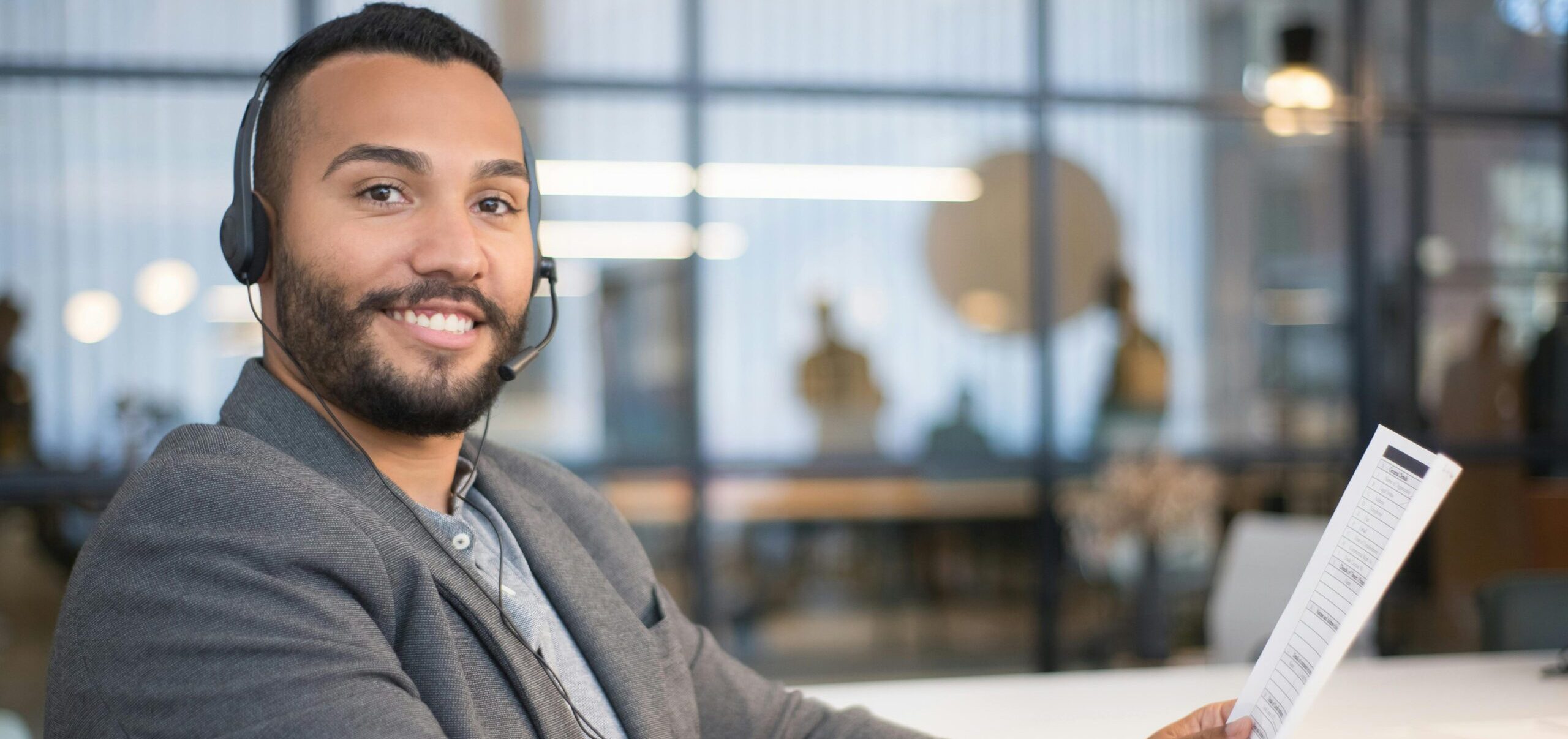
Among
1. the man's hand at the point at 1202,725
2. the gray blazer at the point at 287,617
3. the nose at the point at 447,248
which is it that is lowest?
the man's hand at the point at 1202,725

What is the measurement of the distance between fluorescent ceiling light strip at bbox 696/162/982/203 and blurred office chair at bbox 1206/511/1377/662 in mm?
1635

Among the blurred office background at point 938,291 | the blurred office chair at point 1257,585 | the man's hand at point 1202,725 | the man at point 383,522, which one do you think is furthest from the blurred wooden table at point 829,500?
the man's hand at point 1202,725

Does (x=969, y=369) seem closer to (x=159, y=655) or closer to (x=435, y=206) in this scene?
(x=435, y=206)

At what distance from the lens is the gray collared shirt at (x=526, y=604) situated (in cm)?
128

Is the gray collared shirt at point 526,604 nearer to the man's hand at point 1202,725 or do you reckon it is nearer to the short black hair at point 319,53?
the short black hair at point 319,53

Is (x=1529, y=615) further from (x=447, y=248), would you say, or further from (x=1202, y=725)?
(x=447, y=248)

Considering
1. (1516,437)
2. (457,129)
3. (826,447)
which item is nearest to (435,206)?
(457,129)

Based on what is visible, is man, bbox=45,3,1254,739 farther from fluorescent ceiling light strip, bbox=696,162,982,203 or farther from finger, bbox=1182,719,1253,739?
fluorescent ceiling light strip, bbox=696,162,982,203

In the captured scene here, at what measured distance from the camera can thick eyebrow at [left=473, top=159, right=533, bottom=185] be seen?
131 centimetres

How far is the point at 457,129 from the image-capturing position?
1.30 meters

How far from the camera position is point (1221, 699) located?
174 cm

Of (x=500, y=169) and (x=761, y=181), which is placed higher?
(x=761, y=181)

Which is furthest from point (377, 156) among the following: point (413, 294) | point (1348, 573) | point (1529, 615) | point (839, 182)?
point (839, 182)

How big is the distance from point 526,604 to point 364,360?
0.32 m
